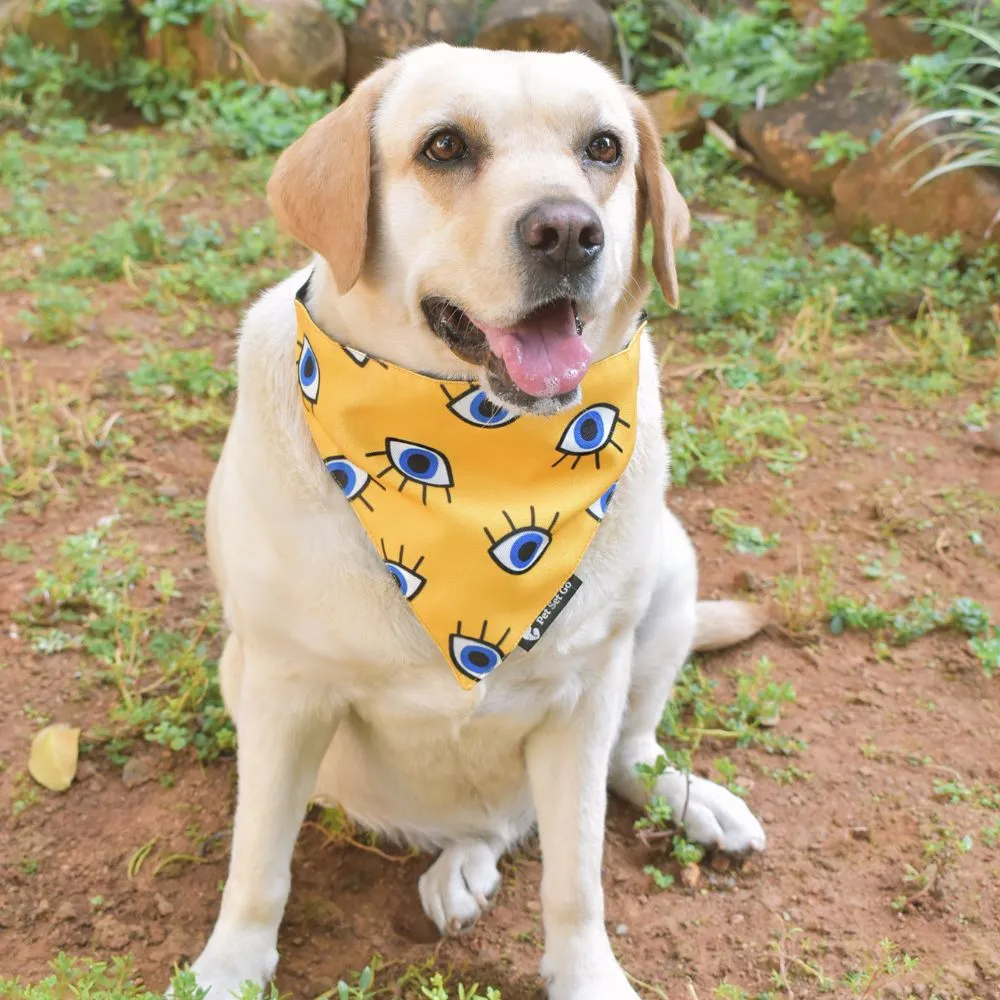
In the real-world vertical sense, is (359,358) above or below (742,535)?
above

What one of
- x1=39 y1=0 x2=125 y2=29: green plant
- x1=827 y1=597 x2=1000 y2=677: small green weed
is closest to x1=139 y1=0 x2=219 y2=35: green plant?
x1=39 y1=0 x2=125 y2=29: green plant

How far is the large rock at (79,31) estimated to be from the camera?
602cm

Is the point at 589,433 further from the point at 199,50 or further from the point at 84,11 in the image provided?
the point at 84,11

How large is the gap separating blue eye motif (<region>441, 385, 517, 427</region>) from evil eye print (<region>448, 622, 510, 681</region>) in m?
0.35

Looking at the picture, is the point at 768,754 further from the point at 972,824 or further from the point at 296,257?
the point at 296,257

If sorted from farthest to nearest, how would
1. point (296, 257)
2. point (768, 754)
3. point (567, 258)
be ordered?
point (296, 257)
point (768, 754)
point (567, 258)

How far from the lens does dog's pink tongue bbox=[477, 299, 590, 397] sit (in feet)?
5.98

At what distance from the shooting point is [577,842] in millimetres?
2211

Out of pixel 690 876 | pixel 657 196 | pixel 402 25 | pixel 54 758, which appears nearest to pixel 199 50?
pixel 402 25

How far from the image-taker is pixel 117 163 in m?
5.43

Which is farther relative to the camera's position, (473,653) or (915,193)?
(915,193)

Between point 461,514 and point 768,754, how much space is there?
123cm

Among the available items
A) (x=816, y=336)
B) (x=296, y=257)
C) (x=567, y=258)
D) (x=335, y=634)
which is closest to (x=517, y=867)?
(x=335, y=634)

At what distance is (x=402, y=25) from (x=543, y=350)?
187 inches
